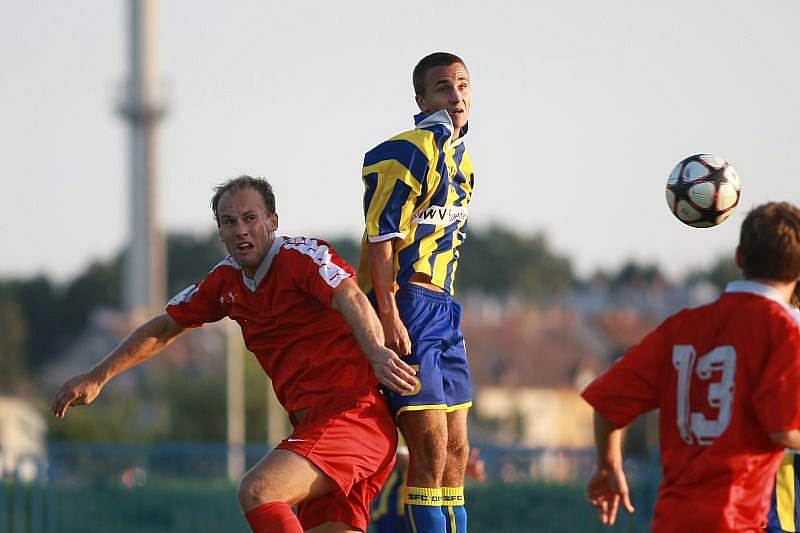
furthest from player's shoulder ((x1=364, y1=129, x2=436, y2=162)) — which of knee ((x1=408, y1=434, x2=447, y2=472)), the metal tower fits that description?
the metal tower

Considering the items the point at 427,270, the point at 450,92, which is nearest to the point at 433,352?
the point at 427,270

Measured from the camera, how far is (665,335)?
5.54 metres

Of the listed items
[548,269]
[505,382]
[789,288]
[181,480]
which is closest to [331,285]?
[789,288]

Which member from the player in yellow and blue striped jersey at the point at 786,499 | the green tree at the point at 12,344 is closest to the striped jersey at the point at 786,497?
the player in yellow and blue striped jersey at the point at 786,499

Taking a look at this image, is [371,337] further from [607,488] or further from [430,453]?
[607,488]

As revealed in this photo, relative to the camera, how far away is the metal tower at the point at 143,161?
6894cm

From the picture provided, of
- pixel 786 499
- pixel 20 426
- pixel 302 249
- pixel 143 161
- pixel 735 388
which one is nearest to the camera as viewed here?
pixel 735 388

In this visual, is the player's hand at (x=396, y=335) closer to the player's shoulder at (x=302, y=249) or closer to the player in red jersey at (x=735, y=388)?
the player's shoulder at (x=302, y=249)

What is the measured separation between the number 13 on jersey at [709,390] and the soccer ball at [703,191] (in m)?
1.79

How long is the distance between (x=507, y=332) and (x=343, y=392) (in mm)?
66254

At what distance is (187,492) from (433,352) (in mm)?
12538

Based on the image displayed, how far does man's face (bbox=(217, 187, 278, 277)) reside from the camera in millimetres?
6840

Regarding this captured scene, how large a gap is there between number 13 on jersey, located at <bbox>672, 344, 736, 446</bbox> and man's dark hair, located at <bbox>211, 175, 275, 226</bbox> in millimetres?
2460

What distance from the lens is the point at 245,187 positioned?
6.96 meters
